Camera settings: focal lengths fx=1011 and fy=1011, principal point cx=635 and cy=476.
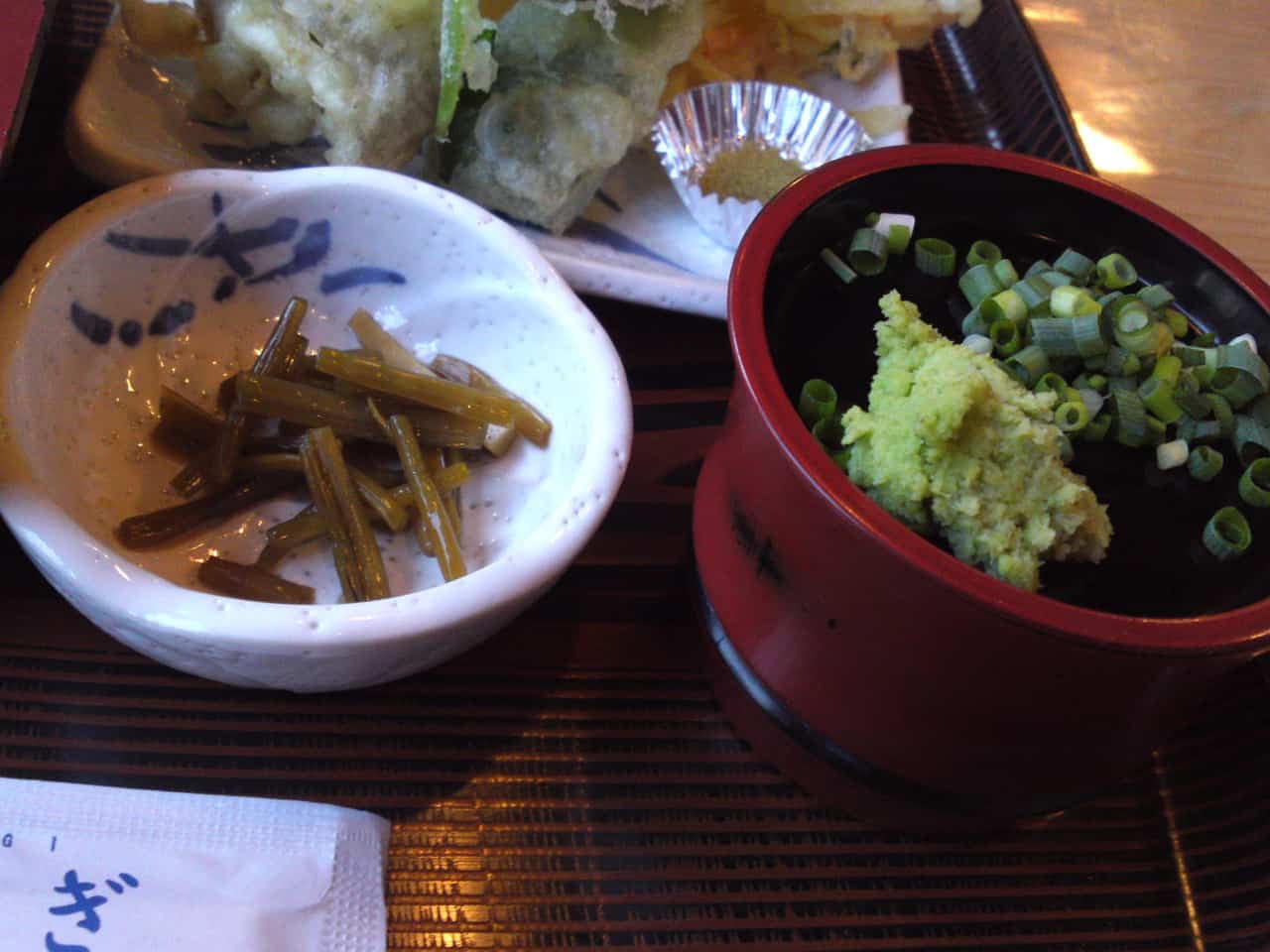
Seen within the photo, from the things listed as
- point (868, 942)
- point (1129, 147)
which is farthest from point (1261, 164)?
point (868, 942)

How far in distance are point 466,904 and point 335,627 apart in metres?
0.26

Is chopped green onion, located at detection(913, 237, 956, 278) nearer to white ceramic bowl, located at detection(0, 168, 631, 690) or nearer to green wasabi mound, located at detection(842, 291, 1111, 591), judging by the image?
green wasabi mound, located at detection(842, 291, 1111, 591)

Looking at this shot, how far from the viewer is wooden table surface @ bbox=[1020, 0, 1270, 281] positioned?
1.79 m

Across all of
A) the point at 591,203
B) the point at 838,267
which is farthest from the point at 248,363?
the point at 838,267

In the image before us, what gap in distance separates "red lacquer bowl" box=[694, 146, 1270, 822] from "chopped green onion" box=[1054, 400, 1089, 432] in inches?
2.1

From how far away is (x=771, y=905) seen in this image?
0.87 m

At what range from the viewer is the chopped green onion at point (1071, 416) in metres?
0.85

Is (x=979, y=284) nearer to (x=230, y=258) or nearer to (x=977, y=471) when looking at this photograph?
(x=977, y=471)

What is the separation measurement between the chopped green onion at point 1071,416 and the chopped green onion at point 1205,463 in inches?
4.3

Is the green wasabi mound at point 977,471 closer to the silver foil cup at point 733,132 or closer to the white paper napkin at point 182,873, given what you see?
the white paper napkin at point 182,873

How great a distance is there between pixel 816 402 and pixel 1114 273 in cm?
35

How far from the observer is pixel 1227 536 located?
2.72 ft

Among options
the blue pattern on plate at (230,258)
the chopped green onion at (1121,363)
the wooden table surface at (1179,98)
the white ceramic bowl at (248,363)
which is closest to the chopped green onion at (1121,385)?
the chopped green onion at (1121,363)

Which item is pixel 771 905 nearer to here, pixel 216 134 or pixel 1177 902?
pixel 1177 902
